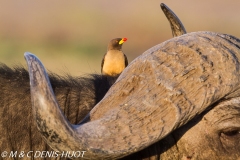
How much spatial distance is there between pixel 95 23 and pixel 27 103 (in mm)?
27824

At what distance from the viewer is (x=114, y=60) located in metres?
8.66

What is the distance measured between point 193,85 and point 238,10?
109 feet

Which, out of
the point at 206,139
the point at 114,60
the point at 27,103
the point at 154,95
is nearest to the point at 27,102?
the point at 27,103

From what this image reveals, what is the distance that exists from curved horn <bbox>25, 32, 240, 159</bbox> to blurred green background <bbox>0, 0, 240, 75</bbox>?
15.6 meters

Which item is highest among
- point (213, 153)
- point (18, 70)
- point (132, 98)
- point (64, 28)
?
point (64, 28)

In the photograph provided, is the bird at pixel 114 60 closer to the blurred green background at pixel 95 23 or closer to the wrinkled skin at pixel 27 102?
the wrinkled skin at pixel 27 102

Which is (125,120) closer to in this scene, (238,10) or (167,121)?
(167,121)

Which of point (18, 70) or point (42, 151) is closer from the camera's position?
point (42, 151)

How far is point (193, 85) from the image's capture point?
4.53 metres

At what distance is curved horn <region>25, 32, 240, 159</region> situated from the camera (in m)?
4.12

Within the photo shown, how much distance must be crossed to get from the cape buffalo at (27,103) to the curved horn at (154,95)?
55 cm

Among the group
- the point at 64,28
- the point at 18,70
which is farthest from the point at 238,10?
the point at 18,70

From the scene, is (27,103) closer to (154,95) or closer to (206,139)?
(154,95)

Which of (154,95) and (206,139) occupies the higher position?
(154,95)
